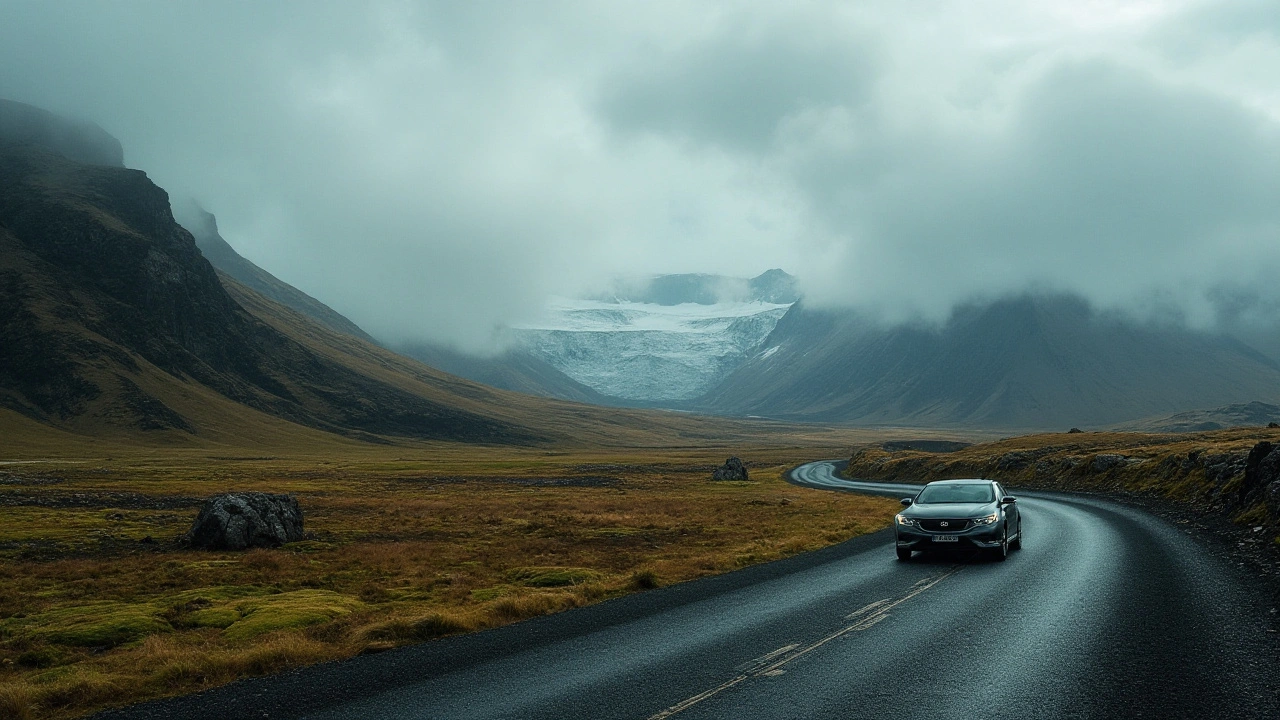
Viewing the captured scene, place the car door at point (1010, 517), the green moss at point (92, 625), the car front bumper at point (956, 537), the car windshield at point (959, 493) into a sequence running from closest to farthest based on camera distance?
the green moss at point (92, 625) → the car front bumper at point (956, 537) → the car door at point (1010, 517) → the car windshield at point (959, 493)

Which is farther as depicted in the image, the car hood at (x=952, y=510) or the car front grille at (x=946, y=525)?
the car hood at (x=952, y=510)

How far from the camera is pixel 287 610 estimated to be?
66.3ft

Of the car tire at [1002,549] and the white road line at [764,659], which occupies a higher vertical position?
the car tire at [1002,549]

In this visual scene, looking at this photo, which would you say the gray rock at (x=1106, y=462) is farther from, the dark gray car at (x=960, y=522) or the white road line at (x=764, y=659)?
the white road line at (x=764, y=659)

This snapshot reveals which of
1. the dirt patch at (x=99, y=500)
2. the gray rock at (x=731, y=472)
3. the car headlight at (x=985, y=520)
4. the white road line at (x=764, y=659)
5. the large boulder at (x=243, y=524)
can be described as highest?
the car headlight at (x=985, y=520)

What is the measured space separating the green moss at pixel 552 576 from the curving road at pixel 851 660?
17.1 feet

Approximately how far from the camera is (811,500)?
59062mm

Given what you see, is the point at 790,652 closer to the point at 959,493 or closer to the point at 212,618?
the point at 959,493

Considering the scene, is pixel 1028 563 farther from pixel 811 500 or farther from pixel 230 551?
pixel 811 500

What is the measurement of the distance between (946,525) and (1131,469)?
4706 cm

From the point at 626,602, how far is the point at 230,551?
908 inches

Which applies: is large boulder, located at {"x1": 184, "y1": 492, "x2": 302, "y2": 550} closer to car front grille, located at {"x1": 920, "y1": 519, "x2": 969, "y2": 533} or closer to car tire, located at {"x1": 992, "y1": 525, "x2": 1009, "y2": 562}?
car front grille, located at {"x1": 920, "y1": 519, "x2": 969, "y2": 533}

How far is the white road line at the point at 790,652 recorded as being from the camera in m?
10.9

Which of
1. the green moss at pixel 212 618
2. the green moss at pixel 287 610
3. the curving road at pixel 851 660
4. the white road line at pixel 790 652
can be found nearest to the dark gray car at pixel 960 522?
the curving road at pixel 851 660
